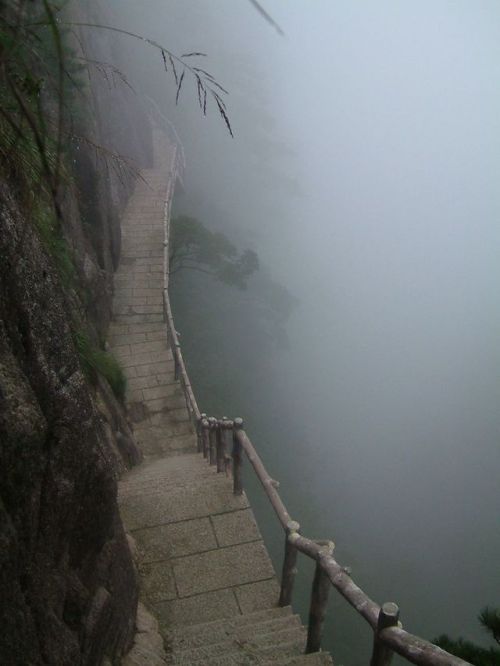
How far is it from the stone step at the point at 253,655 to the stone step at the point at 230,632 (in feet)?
0.37

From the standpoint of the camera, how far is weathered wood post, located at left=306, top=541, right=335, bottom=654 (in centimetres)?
299

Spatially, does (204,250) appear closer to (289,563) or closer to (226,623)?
(289,563)

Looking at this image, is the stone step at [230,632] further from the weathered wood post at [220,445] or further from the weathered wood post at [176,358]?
the weathered wood post at [176,358]

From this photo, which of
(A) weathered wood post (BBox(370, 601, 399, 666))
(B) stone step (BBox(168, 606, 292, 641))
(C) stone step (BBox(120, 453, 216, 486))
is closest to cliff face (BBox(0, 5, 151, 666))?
(B) stone step (BBox(168, 606, 292, 641))

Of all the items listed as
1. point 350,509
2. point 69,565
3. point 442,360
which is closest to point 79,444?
point 69,565

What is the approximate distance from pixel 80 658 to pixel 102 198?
37.4 feet

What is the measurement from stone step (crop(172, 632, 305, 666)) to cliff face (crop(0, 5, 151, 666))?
519 mm

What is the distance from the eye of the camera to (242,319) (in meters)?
Result: 27.2

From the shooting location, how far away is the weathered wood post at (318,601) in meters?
2.99

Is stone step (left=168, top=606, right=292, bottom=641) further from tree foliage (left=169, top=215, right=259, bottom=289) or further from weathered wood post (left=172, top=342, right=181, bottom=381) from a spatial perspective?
tree foliage (left=169, top=215, right=259, bottom=289)

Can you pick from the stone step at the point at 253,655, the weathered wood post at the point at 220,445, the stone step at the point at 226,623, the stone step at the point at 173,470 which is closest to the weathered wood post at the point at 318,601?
the stone step at the point at 253,655

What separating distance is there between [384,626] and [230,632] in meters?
1.54

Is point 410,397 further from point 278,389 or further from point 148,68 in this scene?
point 148,68

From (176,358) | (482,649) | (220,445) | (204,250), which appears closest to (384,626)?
(482,649)
